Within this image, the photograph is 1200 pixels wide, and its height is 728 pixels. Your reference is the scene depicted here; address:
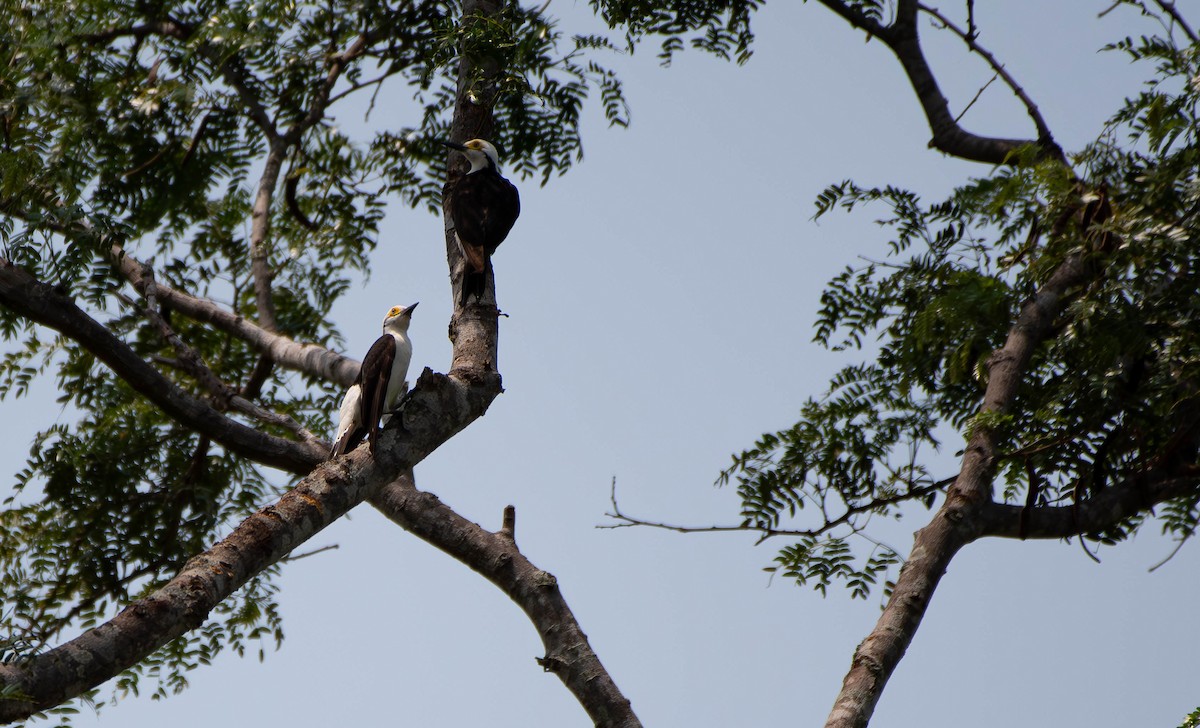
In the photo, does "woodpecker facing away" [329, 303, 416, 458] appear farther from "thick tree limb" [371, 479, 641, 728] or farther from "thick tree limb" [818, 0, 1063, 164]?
"thick tree limb" [818, 0, 1063, 164]

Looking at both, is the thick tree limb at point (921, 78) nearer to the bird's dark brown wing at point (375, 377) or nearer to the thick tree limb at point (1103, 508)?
the thick tree limb at point (1103, 508)

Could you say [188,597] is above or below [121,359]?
below

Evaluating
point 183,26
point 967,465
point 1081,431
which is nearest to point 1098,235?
point 1081,431

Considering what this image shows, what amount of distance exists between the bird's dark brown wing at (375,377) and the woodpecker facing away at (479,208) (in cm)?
52

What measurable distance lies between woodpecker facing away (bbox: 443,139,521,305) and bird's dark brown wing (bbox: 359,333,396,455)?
52cm

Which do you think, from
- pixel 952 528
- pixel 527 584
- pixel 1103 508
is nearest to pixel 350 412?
pixel 527 584

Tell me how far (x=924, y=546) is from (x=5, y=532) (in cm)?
462

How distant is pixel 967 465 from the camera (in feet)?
13.8

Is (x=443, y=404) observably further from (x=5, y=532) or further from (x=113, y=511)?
(x=5, y=532)

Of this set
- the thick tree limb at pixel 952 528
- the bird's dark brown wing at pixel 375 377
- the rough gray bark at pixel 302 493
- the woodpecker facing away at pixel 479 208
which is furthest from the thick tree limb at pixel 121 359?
the thick tree limb at pixel 952 528

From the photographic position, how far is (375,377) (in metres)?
4.79

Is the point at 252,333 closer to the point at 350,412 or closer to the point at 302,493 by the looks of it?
the point at 350,412

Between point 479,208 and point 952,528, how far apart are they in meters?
2.67

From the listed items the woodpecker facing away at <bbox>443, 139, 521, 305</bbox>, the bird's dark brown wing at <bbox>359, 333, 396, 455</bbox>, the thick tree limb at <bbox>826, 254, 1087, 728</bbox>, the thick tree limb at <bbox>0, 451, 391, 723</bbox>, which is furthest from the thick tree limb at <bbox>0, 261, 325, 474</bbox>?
the thick tree limb at <bbox>826, 254, 1087, 728</bbox>
